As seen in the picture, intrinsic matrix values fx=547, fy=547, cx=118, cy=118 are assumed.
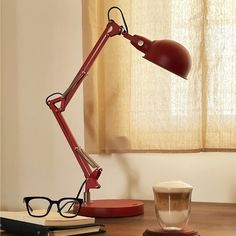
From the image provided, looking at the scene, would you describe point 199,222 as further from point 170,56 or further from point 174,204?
point 170,56

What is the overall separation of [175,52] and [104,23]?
47 centimetres

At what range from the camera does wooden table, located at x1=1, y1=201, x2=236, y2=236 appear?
3.65 feet

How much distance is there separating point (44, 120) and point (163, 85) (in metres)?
0.46

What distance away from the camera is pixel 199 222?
48.1 inches

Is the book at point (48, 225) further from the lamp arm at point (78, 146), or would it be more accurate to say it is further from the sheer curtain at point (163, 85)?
the sheer curtain at point (163, 85)

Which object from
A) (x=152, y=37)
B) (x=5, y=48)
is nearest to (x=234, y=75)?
(x=152, y=37)

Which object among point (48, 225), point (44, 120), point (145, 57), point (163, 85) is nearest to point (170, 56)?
point (145, 57)

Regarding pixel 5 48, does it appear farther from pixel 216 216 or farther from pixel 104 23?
pixel 216 216

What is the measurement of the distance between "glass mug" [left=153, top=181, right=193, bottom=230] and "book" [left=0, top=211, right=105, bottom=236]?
5.3 inches

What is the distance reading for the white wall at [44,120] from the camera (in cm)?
169

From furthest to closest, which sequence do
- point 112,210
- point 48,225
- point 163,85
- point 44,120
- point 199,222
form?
point 44,120, point 163,85, point 112,210, point 199,222, point 48,225

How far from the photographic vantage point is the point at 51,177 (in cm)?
182

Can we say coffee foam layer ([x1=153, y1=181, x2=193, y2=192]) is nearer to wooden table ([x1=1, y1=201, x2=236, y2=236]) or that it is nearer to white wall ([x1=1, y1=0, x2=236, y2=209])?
wooden table ([x1=1, y1=201, x2=236, y2=236])

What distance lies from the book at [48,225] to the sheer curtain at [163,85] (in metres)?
0.54
